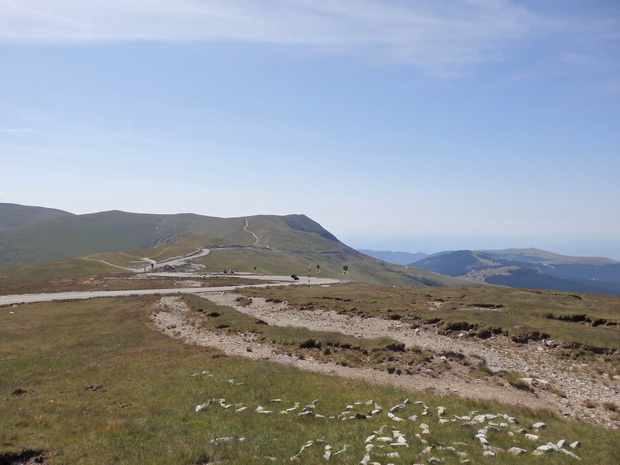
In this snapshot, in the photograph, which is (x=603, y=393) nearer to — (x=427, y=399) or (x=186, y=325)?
(x=427, y=399)

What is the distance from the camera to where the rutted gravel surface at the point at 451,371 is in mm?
23328

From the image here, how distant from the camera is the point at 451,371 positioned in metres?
29.2

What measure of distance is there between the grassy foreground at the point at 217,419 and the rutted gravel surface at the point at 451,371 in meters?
3.03

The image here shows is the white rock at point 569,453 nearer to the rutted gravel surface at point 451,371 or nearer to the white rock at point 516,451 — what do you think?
the white rock at point 516,451

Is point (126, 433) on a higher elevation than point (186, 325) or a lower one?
higher

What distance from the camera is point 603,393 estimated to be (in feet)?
80.2

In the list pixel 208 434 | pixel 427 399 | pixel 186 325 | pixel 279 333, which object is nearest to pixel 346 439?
pixel 208 434

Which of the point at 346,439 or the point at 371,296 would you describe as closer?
the point at 346,439

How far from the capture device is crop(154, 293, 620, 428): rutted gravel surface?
2333 centimetres

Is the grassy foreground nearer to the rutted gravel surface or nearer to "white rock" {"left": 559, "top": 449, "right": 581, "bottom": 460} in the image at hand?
"white rock" {"left": 559, "top": 449, "right": 581, "bottom": 460}

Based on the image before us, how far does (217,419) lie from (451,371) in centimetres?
1888

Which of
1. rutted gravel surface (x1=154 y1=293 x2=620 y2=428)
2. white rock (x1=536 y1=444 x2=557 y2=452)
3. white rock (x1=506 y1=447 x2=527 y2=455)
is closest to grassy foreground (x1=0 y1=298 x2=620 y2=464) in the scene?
white rock (x1=506 y1=447 x2=527 y2=455)

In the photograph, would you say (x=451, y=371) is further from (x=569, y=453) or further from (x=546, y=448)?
(x=569, y=453)

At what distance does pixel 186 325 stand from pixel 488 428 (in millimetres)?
44227
